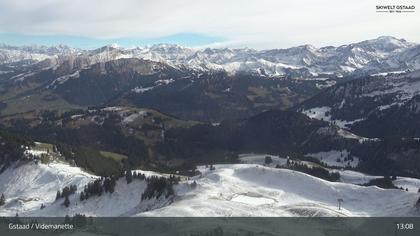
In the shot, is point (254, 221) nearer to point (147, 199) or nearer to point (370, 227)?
point (370, 227)

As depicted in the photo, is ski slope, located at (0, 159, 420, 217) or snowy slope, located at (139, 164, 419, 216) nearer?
snowy slope, located at (139, 164, 419, 216)

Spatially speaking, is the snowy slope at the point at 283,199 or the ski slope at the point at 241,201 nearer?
the snowy slope at the point at 283,199

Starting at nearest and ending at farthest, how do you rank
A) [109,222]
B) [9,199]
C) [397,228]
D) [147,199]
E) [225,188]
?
[397,228]
[109,222]
[147,199]
[225,188]
[9,199]

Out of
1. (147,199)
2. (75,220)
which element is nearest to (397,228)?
(147,199)

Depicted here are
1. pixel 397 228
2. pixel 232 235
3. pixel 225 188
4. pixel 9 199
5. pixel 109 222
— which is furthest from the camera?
pixel 9 199

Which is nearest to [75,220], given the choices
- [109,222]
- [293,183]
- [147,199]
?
[109,222]

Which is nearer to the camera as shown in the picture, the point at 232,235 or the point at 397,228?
the point at 232,235

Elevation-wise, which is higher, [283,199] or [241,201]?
[241,201]

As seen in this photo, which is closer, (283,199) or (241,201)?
(241,201)

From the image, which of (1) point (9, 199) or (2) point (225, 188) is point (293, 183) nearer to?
(2) point (225, 188)

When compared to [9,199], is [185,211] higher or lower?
higher
